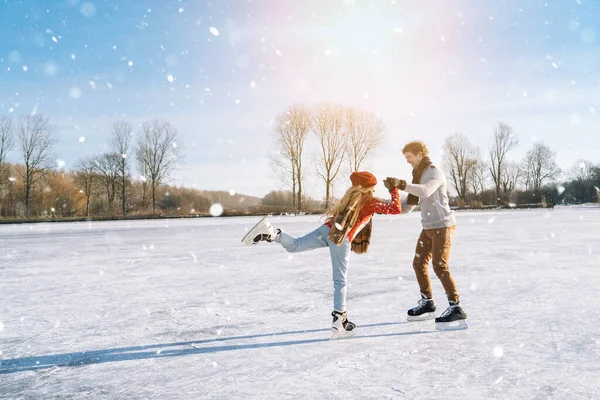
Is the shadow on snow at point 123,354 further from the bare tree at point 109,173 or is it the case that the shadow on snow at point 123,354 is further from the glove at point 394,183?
the bare tree at point 109,173

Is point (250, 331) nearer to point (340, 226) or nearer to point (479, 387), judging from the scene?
point (340, 226)

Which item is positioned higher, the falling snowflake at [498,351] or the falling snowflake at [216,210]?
the falling snowflake at [216,210]

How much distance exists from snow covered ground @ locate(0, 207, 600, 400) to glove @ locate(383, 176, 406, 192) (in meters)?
1.29

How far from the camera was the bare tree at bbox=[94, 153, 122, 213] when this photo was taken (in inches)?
1826

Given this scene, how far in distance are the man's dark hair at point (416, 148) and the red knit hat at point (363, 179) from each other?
0.68 meters

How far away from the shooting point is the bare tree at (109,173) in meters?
46.4

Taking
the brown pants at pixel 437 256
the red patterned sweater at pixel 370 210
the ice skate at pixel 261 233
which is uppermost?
the red patterned sweater at pixel 370 210

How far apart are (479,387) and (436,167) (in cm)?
209

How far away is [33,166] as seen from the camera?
41.7 m

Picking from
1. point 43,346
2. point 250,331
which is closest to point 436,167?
point 250,331

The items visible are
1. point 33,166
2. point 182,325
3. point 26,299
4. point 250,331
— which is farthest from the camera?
point 33,166

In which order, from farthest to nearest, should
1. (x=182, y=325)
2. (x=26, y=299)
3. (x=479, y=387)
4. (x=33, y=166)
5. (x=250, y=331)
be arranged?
(x=33, y=166), (x=26, y=299), (x=182, y=325), (x=250, y=331), (x=479, y=387)

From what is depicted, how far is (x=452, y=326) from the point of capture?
14.5 ft

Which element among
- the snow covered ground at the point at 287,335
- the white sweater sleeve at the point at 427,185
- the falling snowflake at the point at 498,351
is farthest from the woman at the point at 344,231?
the falling snowflake at the point at 498,351
